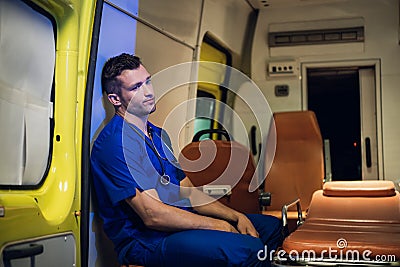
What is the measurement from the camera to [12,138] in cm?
194

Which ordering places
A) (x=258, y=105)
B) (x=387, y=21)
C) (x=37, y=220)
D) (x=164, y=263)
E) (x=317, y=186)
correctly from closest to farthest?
1. (x=37, y=220)
2. (x=164, y=263)
3. (x=317, y=186)
4. (x=387, y=21)
5. (x=258, y=105)

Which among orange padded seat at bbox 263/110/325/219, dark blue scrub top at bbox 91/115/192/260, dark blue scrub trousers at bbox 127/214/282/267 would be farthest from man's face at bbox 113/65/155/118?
orange padded seat at bbox 263/110/325/219

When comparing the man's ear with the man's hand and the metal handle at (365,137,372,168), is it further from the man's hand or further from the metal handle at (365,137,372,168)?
the metal handle at (365,137,372,168)

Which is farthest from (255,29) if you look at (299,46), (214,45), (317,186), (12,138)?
(12,138)

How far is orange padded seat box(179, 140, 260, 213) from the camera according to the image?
12.7ft

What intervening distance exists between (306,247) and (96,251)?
1.03m

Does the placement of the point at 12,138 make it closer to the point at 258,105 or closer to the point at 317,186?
the point at 317,186

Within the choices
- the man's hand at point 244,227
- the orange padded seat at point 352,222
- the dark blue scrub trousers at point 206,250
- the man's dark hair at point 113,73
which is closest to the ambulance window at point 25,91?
the man's dark hair at point 113,73

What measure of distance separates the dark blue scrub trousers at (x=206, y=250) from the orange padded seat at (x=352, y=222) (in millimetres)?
332

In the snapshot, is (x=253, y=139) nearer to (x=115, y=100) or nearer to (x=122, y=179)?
(x=115, y=100)

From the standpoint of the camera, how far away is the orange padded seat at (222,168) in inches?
153

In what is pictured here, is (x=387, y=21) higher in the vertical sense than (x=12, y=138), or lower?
higher

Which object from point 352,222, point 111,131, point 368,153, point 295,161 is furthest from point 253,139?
point 111,131

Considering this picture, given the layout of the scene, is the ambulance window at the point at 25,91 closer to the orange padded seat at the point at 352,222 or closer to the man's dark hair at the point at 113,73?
the man's dark hair at the point at 113,73
